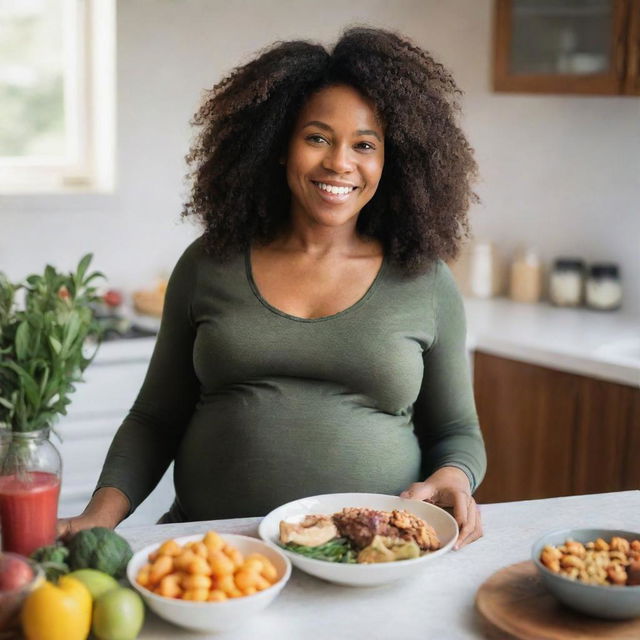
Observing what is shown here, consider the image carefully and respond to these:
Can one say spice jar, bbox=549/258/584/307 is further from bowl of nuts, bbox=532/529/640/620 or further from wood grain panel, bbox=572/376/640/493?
bowl of nuts, bbox=532/529/640/620

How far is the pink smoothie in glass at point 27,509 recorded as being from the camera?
123cm

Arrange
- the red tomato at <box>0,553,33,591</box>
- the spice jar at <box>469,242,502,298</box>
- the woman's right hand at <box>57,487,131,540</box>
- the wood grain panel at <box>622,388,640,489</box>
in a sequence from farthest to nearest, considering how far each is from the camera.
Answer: the spice jar at <box>469,242,502,298</box> < the wood grain panel at <box>622,388,640,489</box> < the woman's right hand at <box>57,487,131,540</box> < the red tomato at <box>0,553,33,591</box>

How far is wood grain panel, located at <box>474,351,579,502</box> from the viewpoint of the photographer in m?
2.92

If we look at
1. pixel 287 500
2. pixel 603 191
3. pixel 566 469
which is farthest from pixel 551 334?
pixel 287 500

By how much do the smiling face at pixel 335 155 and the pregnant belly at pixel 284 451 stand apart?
33cm

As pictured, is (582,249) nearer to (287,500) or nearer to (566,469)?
(566,469)

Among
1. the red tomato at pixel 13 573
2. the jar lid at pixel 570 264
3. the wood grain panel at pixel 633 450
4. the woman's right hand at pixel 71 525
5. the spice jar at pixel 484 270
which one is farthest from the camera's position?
the spice jar at pixel 484 270

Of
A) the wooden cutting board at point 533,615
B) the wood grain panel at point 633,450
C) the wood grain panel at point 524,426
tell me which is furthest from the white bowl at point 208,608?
the wood grain panel at point 524,426

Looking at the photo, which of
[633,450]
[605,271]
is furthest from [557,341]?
[605,271]

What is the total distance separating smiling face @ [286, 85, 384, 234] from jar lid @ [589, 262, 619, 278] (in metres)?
1.77

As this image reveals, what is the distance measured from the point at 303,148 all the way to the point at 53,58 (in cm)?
199

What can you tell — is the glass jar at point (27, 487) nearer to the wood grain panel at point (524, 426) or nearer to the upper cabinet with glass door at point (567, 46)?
the wood grain panel at point (524, 426)

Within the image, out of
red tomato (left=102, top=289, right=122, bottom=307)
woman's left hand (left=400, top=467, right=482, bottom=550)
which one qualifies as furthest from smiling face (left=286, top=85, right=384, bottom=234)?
red tomato (left=102, top=289, right=122, bottom=307)

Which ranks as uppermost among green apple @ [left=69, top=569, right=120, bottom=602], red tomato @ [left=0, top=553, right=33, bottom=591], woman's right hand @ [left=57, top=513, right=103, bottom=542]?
red tomato @ [left=0, top=553, right=33, bottom=591]
